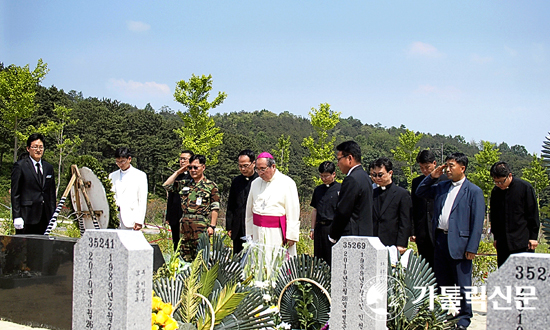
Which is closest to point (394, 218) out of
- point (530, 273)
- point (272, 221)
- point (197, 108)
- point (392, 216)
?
point (392, 216)

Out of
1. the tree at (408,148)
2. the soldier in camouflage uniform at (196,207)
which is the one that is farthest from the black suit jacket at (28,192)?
the tree at (408,148)

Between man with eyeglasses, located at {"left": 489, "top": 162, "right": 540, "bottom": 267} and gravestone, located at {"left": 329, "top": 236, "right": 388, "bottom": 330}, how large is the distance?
8.06ft

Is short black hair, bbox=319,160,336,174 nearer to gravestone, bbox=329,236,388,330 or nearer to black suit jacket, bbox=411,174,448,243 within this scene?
black suit jacket, bbox=411,174,448,243

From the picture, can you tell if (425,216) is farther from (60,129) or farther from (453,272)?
(60,129)

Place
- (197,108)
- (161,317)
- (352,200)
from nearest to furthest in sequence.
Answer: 1. (161,317)
2. (352,200)
3. (197,108)

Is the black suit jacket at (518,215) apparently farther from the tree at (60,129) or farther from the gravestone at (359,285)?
the tree at (60,129)

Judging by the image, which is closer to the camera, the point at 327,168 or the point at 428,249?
the point at 428,249

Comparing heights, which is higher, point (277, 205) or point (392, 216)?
point (277, 205)

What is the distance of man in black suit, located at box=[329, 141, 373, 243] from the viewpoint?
480cm

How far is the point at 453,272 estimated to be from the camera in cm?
505

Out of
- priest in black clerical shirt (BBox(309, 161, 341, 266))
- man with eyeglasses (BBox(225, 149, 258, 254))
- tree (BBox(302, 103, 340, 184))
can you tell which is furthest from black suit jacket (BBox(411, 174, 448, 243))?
tree (BBox(302, 103, 340, 184))

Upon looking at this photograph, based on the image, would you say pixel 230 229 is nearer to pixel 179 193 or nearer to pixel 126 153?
pixel 179 193

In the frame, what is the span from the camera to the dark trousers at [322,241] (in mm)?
6195

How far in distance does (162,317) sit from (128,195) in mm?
3452
